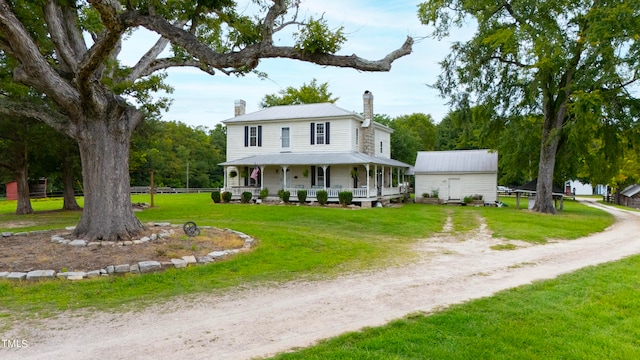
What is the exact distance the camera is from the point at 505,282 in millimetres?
7168

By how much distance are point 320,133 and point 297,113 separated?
2.47m

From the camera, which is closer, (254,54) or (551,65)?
(254,54)

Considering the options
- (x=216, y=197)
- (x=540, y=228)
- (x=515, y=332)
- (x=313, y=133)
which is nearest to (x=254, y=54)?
(x=515, y=332)

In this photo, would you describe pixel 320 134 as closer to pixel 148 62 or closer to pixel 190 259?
pixel 148 62

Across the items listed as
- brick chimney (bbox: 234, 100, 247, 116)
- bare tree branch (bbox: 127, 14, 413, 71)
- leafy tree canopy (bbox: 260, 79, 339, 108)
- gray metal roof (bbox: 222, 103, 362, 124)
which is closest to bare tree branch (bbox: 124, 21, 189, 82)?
bare tree branch (bbox: 127, 14, 413, 71)

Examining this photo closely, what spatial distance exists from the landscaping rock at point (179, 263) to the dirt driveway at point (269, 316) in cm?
202

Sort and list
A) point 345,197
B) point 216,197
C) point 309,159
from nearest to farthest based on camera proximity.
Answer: point 345,197, point 309,159, point 216,197

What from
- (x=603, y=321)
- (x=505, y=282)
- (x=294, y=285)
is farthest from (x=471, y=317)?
(x=294, y=285)

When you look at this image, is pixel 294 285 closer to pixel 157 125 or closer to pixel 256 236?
pixel 256 236

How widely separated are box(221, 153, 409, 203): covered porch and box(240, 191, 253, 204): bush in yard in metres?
0.61

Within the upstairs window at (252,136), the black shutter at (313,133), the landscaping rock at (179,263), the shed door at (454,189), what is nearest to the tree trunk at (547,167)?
the shed door at (454,189)

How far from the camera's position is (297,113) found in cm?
2769

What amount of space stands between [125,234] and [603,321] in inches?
380

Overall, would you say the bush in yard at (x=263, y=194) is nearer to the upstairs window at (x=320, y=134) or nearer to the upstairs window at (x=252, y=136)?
the upstairs window at (x=252, y=136)
